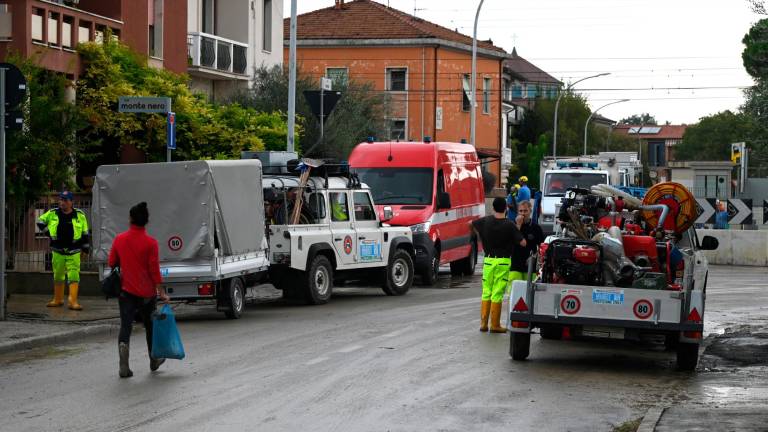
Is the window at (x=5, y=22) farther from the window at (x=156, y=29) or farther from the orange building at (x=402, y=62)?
the orange building at (x=402, y=62)

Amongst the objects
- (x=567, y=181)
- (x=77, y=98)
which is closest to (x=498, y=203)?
(x=77, y=98)

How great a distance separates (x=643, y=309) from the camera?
42.8 ft

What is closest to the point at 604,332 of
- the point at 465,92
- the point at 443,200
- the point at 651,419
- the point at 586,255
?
the point at 586,255

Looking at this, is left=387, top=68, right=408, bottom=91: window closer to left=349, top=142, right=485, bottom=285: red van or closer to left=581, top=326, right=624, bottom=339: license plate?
left=349, top=142, right=485, bottom=285: red van

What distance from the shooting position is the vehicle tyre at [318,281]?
786 inches

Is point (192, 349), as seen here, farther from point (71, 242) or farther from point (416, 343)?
point (71, 242)

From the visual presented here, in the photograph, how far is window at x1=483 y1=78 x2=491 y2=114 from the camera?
64.6 m

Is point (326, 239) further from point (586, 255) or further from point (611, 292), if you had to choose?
point (611, 292)

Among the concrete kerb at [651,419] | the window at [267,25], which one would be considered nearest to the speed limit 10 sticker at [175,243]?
the concrete kerb at [651,419]

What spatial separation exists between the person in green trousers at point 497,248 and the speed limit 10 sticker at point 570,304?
2492 millimetres

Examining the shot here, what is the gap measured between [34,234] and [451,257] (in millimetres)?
8684

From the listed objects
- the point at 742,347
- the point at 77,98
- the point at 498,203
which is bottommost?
the point at 742,347

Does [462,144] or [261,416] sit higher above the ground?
[462,144]

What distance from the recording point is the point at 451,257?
1017 inches
